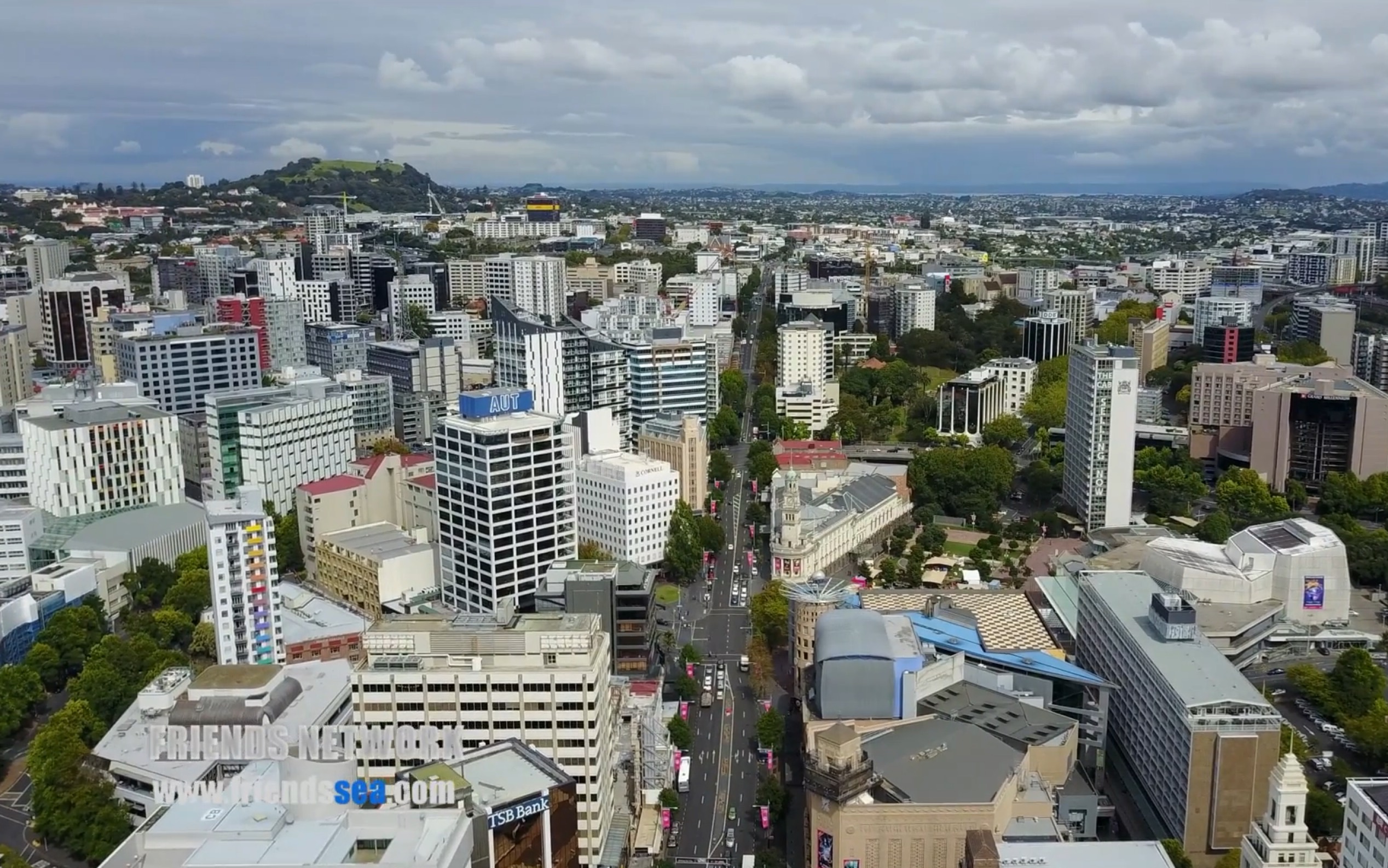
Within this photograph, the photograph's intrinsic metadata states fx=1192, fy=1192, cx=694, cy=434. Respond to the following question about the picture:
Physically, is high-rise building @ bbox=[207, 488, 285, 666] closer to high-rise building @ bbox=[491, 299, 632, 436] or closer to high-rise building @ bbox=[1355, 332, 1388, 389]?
high-rise building @ bbox=[491, 299, 632, 436]

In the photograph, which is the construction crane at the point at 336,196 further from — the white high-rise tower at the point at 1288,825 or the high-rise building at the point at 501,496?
the white high-rise tower at the point at 1288,825

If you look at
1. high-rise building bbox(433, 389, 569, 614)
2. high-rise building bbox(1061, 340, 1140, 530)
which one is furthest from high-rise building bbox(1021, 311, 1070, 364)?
high-rise building bbox(433, 389, 569, 614)

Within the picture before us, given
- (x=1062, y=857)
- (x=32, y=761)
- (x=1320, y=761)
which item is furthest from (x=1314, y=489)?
(x=32, y=761)

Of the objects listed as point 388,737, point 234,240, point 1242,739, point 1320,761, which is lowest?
point 1320,761

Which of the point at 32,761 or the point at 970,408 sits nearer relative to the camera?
the point at 32,761

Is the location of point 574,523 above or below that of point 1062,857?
above

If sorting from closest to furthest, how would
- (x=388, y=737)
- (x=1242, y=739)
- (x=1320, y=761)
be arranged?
(x=388, y=737)
(x=1242, y=739)
(x=1320, y=761)

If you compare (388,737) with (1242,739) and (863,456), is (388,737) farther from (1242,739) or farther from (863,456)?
(863,456)

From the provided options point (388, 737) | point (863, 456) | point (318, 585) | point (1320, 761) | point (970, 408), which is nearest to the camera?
point (388, 737)
